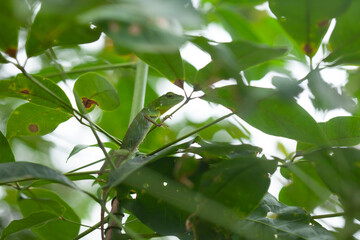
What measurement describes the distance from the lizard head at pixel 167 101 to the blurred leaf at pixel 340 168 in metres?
0.82

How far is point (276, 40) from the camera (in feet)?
5.22

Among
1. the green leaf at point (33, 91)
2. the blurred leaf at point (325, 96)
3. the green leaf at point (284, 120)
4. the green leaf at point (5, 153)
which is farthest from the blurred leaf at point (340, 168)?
the green leaf at point (5, 153)

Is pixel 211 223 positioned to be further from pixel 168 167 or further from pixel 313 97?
pixel 313 97

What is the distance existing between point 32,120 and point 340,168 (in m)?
0.89

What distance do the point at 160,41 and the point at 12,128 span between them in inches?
35.9

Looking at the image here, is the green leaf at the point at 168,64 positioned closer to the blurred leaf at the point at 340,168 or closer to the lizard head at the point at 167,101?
the blurred leaf at the point at 340,168

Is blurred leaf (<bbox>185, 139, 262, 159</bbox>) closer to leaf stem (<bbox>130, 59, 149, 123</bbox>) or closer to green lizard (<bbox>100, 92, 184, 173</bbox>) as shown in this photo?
green lizard (<bbox>100, 92, 184, 173</bbox>)

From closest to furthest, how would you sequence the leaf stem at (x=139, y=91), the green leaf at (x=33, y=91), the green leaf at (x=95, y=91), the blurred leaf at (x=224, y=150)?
the blurred leaf at (x=224, y=150)
the green leaf at (x=33, y=91)
the green leaf at (x=95, y=91)
the leaf stem at (x=139, y=91)

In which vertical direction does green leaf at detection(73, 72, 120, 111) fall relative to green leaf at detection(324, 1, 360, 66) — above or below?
below

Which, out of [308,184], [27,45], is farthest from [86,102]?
[308,184]

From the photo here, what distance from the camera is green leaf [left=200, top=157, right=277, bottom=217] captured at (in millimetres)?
773

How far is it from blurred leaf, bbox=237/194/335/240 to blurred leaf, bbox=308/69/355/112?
0.33 m

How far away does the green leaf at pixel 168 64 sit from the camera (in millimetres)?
880

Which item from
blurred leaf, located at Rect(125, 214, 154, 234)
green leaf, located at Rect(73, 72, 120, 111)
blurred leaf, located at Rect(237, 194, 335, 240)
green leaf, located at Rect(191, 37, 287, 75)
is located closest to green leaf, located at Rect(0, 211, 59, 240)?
blurred leaf, located at Rect(125, 214, 154, 234)
